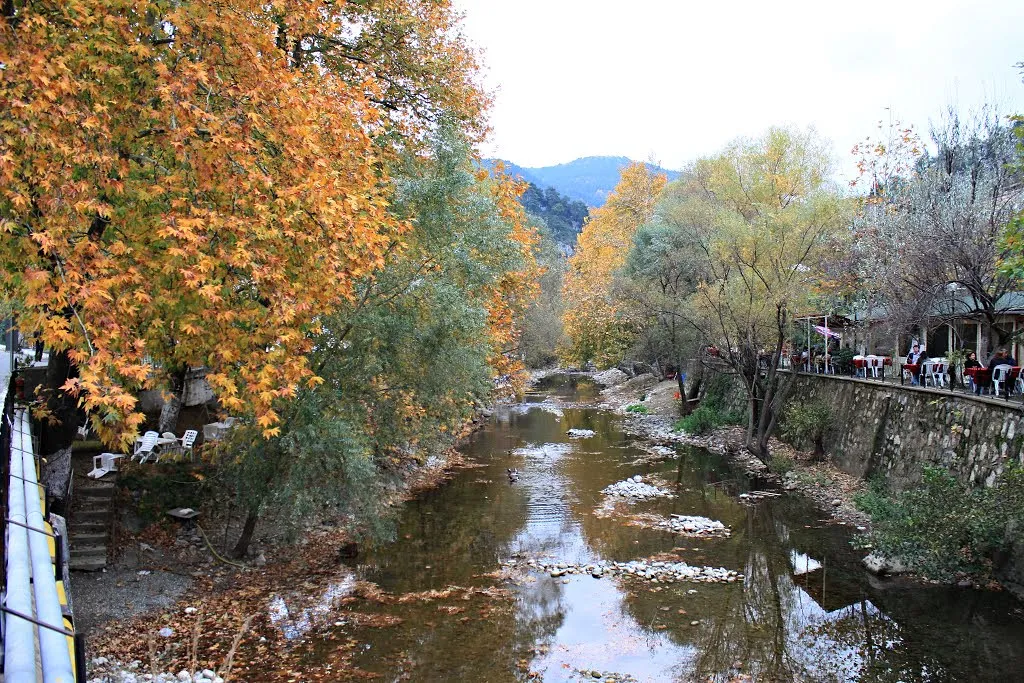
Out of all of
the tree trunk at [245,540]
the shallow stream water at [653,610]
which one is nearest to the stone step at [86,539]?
the tree trunk at [245,540]

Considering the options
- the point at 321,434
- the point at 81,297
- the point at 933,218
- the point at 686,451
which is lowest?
the point at 686,451

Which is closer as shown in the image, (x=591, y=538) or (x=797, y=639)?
(x=797, y=639)

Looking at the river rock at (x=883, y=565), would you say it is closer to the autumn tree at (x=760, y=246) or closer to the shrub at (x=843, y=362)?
the autumn tree at (x=760, y=246)

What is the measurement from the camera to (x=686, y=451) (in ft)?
88.1

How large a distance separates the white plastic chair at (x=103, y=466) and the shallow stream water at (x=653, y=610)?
16.5 ft

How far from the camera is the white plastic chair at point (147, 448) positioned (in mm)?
14461

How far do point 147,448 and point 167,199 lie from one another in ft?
25.4

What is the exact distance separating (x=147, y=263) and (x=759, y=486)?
60.3ft

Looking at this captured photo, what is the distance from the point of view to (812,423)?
2298 centimetres

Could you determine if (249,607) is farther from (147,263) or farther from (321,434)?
(147,263)

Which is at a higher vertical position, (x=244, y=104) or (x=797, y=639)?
(x=244, y=104)

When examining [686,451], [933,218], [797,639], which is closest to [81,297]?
[797,639]

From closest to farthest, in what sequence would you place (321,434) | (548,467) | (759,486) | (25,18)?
(25,18)
(321,434)
(759,486)
(548,467)

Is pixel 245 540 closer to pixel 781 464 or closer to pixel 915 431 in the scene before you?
pixel 915 431
